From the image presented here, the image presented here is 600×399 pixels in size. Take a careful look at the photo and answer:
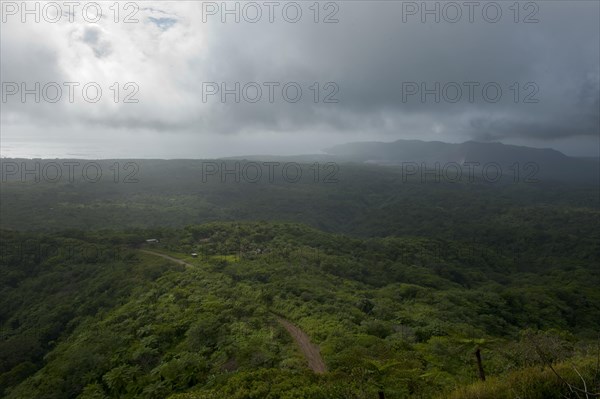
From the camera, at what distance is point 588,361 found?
1095 centimetres

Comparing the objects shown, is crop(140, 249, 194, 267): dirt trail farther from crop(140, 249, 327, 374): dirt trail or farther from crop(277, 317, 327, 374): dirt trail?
crop(277, 317, 327, 374): dirt trail

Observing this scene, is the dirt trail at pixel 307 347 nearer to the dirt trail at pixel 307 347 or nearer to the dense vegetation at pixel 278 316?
the dirt trail at pixel 307 347

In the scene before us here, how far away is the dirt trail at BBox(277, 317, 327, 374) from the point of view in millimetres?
18245

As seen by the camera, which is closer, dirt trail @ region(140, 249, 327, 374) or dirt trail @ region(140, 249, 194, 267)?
dirt trail @ region(140, 249, 327, 374)

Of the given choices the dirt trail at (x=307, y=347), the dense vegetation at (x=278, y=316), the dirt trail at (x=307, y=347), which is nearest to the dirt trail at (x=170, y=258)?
the dense vegetation at (x=278, y=316)

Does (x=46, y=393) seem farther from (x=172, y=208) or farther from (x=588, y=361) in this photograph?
(x=172, y=208)

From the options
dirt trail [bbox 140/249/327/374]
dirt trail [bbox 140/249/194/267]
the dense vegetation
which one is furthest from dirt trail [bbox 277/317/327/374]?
dirt trail [bbox 140/249/194/267]

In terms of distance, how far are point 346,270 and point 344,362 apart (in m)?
36.5

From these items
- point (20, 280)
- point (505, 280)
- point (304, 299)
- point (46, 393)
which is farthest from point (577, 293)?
point (20, 280)

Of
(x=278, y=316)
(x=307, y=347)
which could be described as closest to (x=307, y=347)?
(x=307, y=347)

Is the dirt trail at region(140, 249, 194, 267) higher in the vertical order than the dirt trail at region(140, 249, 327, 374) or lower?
lower

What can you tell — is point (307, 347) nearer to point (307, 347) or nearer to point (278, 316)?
point (307, 347)

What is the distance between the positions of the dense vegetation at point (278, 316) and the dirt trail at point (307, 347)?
1.93ft

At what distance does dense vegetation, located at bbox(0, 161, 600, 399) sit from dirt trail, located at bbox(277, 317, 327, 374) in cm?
59
